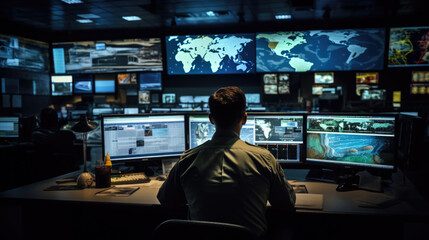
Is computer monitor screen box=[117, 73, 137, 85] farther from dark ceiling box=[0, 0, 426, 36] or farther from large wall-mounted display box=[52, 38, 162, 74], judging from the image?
dark ceiling box=[0, 0, 426, 36]

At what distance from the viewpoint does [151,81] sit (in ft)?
22.2

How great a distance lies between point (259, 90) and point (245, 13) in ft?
5.36

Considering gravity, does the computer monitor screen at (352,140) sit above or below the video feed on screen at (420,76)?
below

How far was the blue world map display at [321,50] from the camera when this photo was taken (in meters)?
5.11

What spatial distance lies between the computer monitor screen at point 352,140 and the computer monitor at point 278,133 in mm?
73

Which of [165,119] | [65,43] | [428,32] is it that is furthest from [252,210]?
[65,43]

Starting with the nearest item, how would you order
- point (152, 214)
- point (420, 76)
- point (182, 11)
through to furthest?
point (152, 214), point (182, 11), point (420, 76)

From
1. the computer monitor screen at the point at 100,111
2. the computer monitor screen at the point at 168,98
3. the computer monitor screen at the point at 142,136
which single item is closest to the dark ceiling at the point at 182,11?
the computer monitor screen at the point at 168,98

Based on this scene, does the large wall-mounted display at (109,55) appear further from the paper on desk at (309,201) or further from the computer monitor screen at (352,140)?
the paper on desk at (309,201)

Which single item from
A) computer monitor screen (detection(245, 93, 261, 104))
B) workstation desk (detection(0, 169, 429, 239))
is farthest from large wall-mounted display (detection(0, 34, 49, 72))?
workstation desk (detection(0, 169, 429, 239))

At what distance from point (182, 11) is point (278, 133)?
4.03 meters

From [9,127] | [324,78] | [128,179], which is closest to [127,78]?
[9,127]

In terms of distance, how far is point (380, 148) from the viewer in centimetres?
194

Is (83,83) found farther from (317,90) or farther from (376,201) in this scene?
(376,201)
